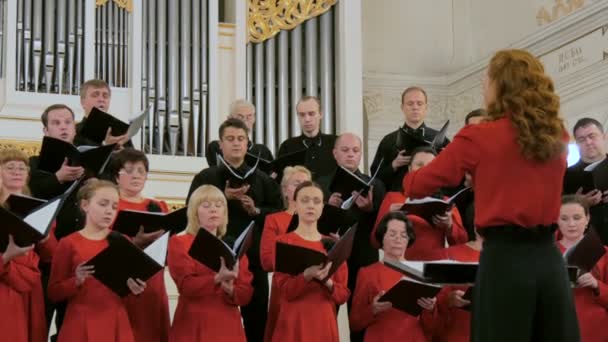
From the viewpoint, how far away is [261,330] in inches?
215

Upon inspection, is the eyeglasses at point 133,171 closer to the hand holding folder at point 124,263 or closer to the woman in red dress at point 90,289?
the woman in red dress at point 90,289

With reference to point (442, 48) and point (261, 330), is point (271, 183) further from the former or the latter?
point (442, 48)

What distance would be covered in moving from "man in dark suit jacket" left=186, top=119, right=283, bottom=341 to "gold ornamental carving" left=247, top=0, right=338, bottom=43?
280 centimetres

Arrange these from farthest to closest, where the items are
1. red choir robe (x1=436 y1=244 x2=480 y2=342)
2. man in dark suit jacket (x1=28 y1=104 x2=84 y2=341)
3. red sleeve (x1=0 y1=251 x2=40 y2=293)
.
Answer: red choir robe (x1=436 y1=244 x2=480 y2=342) < man in dark suit jacket (x1=28 y1=104 x2=84 y2=341) < red sleeve (x1=0 y1=251 x2=40 y2=293)

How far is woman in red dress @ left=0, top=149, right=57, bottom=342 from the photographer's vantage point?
15.5 feet

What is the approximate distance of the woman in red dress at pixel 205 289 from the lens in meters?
4.79

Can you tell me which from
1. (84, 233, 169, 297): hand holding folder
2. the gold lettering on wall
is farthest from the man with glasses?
the gold lettering on wall

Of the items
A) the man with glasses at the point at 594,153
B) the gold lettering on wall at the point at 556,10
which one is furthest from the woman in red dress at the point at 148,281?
the gold lettering on wall at the point at 556,10

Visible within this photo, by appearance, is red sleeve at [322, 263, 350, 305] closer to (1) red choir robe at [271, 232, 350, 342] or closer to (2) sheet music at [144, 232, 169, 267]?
(1) red choir robe at [271, 232, 350, 342]

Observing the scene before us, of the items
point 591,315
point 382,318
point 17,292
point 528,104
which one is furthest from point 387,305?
point 528,104

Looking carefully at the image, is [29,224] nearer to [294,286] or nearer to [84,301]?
[84,301]

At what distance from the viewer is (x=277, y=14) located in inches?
329

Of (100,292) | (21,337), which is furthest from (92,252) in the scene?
(21,337)

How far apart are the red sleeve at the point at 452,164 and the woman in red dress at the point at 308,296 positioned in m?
1.55
